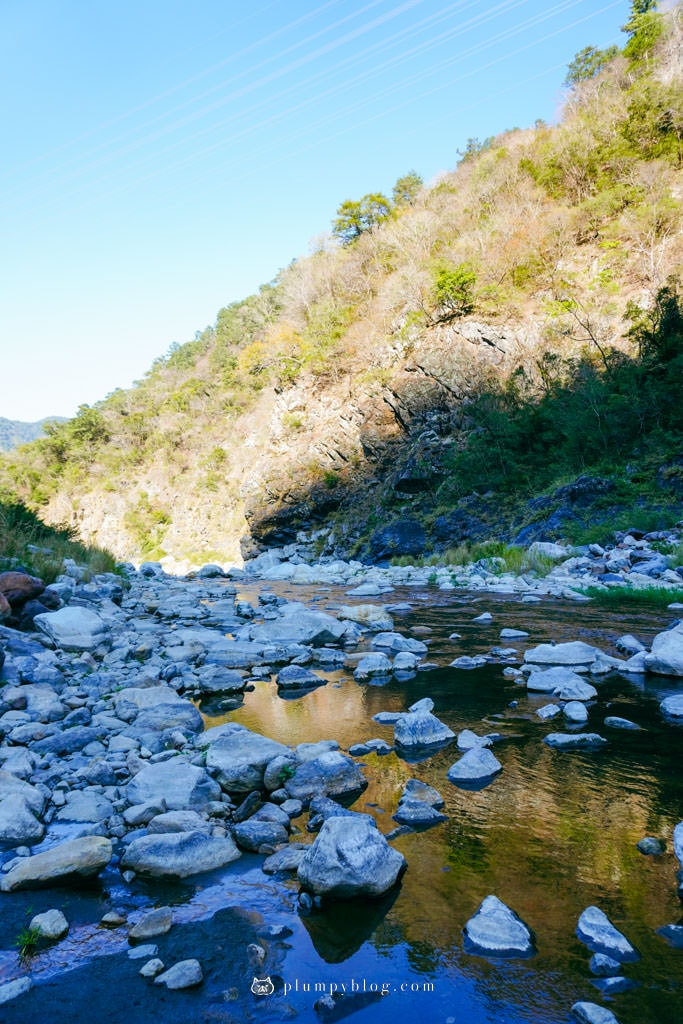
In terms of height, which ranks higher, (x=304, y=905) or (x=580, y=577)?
(x=304, y=905)

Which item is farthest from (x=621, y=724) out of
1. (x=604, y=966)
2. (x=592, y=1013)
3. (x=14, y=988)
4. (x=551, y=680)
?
(x=14, y=988)

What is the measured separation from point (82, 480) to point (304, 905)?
5124 centimetres

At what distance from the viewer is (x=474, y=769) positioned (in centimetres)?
377

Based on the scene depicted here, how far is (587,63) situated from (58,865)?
148ft

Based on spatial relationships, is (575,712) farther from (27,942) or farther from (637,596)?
(637,596)

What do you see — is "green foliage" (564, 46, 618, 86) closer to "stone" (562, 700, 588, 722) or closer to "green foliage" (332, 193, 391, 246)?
"green foliage" (332, 193, 391, 246)

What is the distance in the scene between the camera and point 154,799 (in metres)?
3.32

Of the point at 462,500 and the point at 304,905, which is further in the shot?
the point at 462,500

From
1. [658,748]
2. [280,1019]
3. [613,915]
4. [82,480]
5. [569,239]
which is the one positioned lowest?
[658,748]

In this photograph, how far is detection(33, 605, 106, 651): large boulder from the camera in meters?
7.10

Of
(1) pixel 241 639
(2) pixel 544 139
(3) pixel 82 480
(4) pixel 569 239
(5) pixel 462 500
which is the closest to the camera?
(1) pixel 241 639

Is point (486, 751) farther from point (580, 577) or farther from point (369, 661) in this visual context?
point (580, 577)

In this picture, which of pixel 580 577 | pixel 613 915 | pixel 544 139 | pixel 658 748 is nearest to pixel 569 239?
pixel 544 139

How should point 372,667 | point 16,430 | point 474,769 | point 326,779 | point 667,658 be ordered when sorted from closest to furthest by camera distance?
1. point 326,779
2. point 474,769
3. point 667,658
4. point 372,667
5. point 16,430
